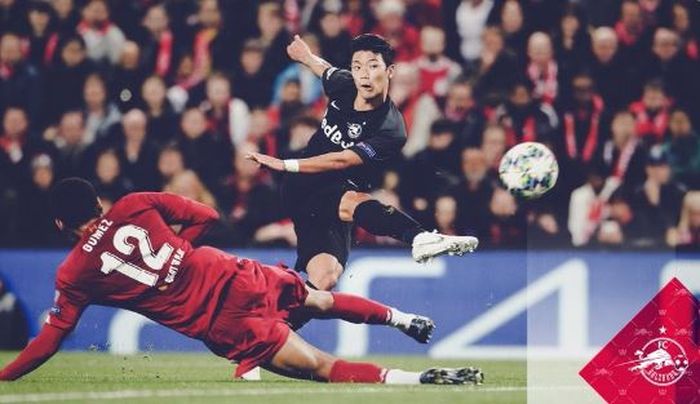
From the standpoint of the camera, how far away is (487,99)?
12375mm

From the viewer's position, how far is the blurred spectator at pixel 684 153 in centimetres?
1195

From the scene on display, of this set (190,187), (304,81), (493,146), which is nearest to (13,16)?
(304,81)

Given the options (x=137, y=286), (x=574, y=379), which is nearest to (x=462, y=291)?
(x=574, y=379)

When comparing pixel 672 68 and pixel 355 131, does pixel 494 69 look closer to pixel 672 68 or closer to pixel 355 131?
pixel 672 68

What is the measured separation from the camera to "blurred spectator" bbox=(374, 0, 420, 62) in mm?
12836

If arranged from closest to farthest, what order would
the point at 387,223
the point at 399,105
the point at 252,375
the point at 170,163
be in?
the point at 252,375 → the point at 387,223 → the point at 170,163 → the point at 399,105

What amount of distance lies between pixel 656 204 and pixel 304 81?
326 cm

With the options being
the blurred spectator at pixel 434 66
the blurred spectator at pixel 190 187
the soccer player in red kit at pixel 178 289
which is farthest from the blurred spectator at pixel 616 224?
the soccer player in red kit at pixel 178 289

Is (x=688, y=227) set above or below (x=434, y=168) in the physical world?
below

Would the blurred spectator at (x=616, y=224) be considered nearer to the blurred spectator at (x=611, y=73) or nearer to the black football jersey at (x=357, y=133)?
the blurred spectator at (x=611, y=73)

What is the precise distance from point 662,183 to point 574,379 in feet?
10.0

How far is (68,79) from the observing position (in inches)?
507

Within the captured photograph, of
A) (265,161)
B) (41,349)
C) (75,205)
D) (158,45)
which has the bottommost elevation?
(41,349)

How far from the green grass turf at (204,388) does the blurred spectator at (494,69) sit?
3179 mm
